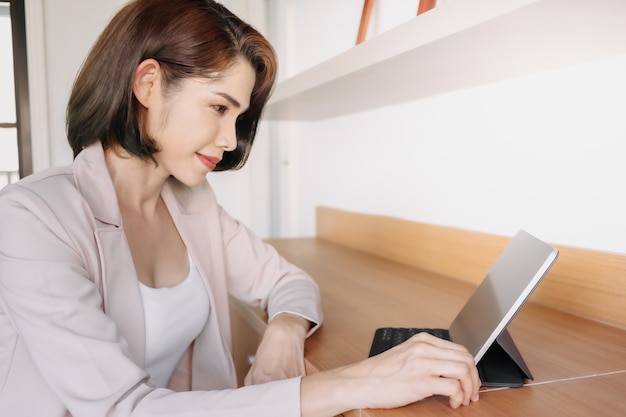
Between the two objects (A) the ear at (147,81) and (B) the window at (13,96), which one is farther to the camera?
(B) the window at (13,96)

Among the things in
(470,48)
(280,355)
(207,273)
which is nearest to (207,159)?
(207,273)

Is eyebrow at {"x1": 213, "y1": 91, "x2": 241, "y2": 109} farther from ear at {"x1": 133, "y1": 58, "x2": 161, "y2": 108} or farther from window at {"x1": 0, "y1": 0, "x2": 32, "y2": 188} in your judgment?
window at {"x1": 0, "y1": 0, "x2": 32, "y2": 188}

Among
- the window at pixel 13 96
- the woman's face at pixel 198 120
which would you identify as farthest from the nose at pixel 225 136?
the window at pixel 13 96

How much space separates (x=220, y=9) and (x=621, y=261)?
0.86 meters

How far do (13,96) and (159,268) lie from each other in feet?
7.76

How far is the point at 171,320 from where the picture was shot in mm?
999

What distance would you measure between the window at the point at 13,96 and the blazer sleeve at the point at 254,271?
82.0 inches

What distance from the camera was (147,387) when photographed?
701 millimetres

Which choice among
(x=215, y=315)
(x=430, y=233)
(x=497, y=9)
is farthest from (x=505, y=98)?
(x=215, y=315)

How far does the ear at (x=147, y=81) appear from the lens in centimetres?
91

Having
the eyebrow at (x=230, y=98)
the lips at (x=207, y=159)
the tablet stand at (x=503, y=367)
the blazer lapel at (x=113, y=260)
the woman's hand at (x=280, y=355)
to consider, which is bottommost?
the woman's hand at (x=280, y=355)

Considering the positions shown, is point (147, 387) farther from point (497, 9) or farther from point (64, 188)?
point (497, 9)

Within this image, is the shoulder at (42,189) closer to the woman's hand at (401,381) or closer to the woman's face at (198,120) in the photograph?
the woman's face at (198,120)

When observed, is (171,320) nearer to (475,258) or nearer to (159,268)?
(159,268)
